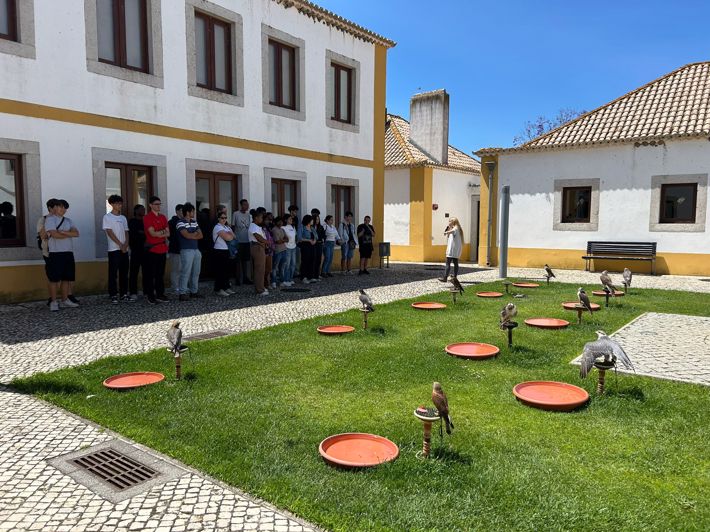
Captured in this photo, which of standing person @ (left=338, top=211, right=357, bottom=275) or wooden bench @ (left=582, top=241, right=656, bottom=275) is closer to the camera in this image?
standing person @ (left=338, top=211, right=357, bottom=275)

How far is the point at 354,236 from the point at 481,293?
240 inches

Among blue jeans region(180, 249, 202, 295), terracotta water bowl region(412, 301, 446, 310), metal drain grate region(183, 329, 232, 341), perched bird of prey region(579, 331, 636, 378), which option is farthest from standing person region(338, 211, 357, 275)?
perched bird of prey region(579, 331, 636, 378)

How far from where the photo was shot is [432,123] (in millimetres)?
22625

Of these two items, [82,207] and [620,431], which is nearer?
[620,431]

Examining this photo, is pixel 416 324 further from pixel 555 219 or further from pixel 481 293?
pixel 555 219

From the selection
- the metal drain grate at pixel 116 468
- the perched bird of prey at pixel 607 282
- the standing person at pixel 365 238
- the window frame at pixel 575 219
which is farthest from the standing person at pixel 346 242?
the metal drain grate at pixel 116 468

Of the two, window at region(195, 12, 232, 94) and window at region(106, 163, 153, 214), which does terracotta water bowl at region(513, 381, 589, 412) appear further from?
window at region(195, 12, 232, 94)

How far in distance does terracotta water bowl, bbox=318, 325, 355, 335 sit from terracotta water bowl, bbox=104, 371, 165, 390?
2557 millimetres

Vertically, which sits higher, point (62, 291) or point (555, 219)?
point (555, 219)

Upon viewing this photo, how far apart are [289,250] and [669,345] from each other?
26.4ft

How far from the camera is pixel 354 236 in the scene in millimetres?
16344

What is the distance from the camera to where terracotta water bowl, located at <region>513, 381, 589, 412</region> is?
4.47 metres

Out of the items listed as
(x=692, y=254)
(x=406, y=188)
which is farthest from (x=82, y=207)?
(x=692, y=254)

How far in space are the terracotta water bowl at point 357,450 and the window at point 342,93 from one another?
529 inches
